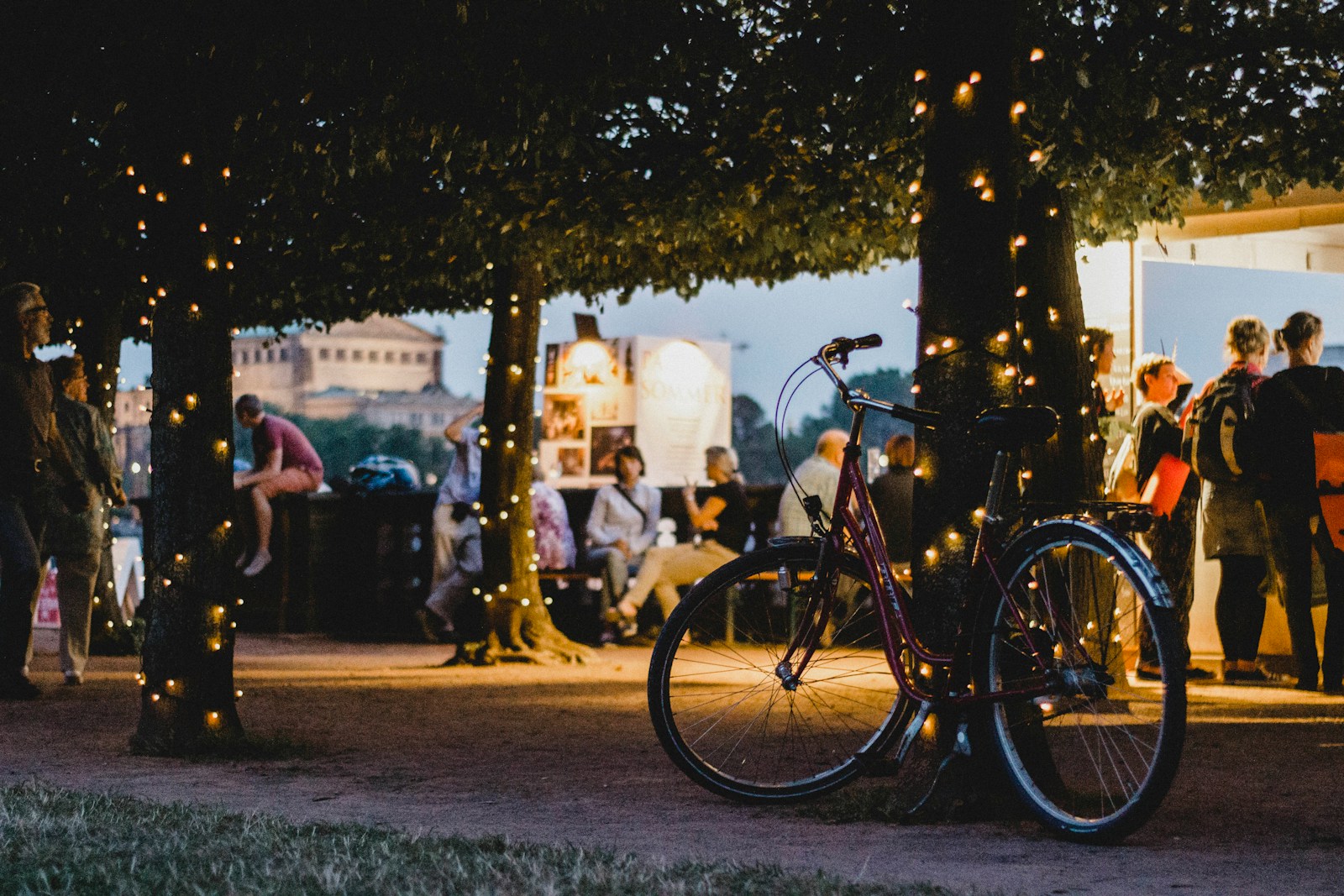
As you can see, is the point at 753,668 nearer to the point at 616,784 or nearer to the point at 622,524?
the point at 616,784

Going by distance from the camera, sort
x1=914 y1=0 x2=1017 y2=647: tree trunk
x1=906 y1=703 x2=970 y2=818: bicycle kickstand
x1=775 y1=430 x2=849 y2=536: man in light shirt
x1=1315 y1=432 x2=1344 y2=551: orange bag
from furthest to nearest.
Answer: x1=775 y1=430 x2=849 y2=536: man in light shirt → x1=1315 y1=432 x2=1344 y2=551: orange bag → x1=914 y1=0 x2=1017 y2=647: tree trunk → x1=906 y1=703 x2=970 y2=818: bicycle kickstand

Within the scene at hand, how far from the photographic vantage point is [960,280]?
543cm

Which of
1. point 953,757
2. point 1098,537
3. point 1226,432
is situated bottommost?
point 953,757

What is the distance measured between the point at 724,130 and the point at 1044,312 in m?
2.30

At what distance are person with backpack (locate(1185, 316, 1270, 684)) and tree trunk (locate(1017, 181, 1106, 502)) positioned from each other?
145cm

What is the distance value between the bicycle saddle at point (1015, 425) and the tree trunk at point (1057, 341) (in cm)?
346

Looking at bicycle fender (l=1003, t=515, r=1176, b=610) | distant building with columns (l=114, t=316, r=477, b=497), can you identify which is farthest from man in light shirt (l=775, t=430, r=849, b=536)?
distant building with columns (l=114, t=316, r=477, b=497)

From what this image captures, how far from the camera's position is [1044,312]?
8594mm

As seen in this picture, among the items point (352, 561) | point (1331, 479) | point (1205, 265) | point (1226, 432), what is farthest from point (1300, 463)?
point (352, 561)

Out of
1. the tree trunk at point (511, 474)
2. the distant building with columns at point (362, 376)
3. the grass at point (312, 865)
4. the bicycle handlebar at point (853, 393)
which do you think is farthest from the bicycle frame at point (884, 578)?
the distant building with columns at point (362, 376)

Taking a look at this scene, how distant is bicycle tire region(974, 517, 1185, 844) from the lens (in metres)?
4.40

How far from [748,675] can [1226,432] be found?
5.14 meters

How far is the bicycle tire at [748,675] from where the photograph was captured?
5434 mm

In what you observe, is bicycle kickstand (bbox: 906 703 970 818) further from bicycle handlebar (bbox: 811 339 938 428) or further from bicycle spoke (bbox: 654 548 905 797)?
bicycle handlebar (bbox: 811 339 938 428)
